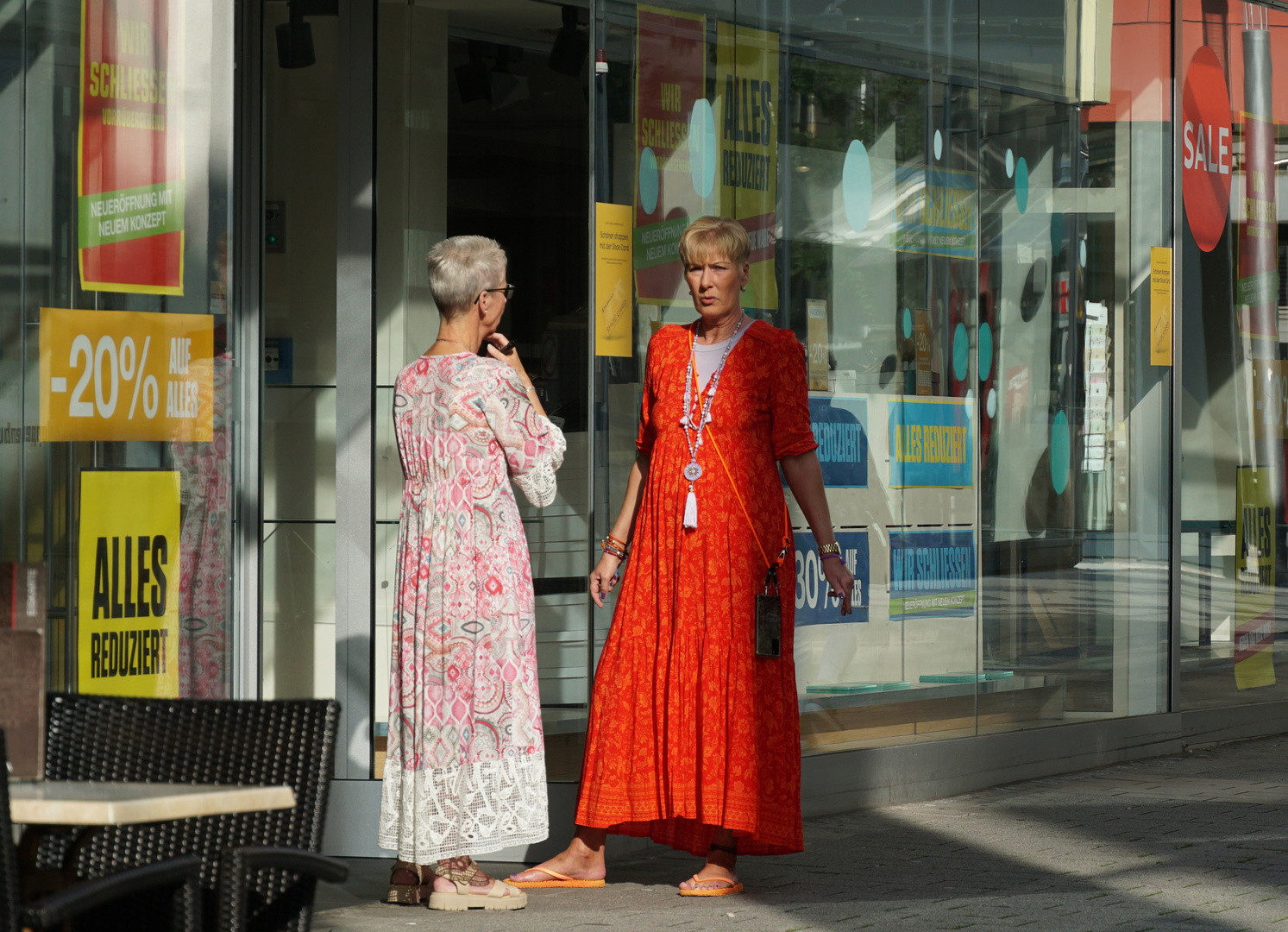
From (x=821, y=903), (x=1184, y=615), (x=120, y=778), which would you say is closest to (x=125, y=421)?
(x=120, y=778)

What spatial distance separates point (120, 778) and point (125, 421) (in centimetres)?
219

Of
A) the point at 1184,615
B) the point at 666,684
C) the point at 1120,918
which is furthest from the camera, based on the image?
the point at 1184,615

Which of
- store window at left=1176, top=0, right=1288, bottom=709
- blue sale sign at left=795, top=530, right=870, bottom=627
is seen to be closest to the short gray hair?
blue sale sign at left=795, top=530, right=870, bottom=627

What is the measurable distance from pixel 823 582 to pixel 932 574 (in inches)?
26.1

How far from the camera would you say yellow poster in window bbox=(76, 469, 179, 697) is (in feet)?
16.0

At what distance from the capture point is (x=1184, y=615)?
327 inches

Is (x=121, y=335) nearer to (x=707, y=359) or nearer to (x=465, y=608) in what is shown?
(x=465, y=608)

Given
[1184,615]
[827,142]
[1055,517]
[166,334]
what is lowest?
[1184,615]

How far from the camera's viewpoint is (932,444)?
7.04m

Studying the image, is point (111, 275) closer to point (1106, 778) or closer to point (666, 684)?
point (666, 684)

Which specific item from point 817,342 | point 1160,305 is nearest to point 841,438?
point 817,342

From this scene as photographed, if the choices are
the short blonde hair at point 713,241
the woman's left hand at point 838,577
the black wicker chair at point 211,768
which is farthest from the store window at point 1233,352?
the black wicker chair at point 211,768

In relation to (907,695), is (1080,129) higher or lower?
higher

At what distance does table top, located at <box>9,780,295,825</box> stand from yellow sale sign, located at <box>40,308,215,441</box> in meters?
2.36
